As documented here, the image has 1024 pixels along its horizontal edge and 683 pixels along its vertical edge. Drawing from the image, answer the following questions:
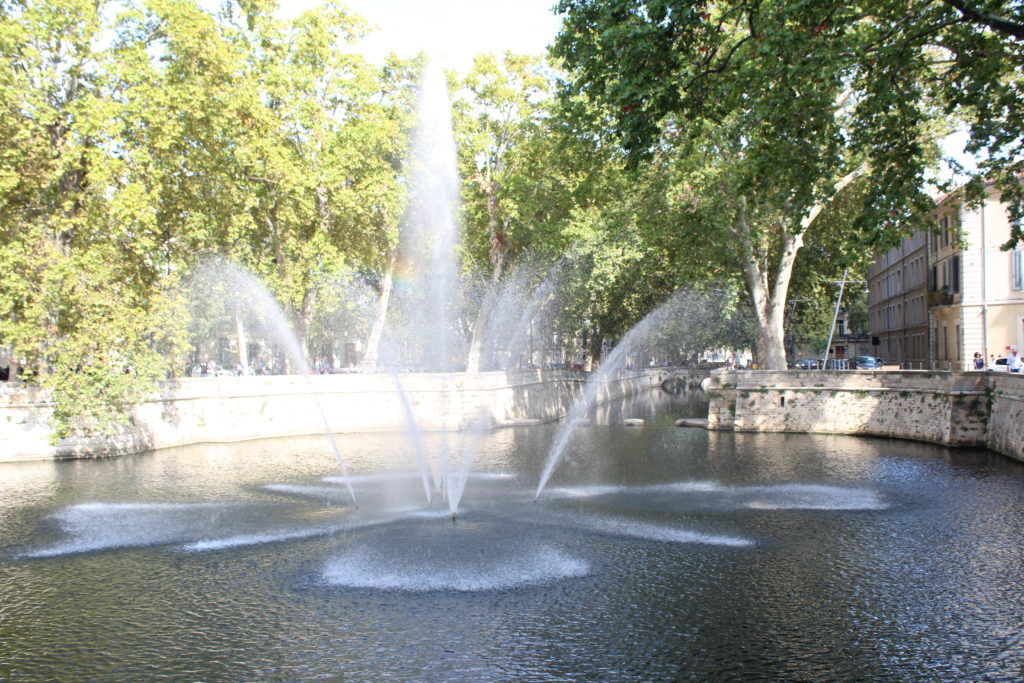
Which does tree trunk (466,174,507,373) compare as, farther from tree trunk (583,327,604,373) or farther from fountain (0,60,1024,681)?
fountain (0,60,1024,681)

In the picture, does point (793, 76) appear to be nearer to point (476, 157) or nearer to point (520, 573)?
point (520, 573)

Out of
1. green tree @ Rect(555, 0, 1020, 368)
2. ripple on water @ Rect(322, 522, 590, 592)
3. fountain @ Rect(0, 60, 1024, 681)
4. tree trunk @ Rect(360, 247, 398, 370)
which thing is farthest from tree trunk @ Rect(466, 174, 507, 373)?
ripple on water @ Rect(322, 522, 590, 592)

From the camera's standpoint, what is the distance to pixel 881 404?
29750 millimetres

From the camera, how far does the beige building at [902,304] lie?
5166cm

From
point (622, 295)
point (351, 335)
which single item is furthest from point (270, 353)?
point (622, 295)

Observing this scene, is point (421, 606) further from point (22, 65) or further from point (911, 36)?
point (22, 65)

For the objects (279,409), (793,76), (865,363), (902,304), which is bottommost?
(279,409)

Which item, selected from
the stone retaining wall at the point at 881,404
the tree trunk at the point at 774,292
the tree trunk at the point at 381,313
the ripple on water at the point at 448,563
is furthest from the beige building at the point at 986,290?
the ripple on water at the point at 448,563

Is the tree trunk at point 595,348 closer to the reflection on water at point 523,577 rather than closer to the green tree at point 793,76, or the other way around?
the reflection on water at point 523,577

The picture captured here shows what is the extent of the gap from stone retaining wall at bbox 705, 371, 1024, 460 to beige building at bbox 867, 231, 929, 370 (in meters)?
18.9

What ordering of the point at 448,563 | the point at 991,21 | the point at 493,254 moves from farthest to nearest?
1. the point at 493,254
2. the point at 991,21
3. the point at 448,563

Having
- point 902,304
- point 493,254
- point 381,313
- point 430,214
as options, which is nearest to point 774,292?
point 493,254

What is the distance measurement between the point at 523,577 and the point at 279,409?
2224 cm

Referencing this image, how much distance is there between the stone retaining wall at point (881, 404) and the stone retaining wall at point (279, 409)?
353 inches
